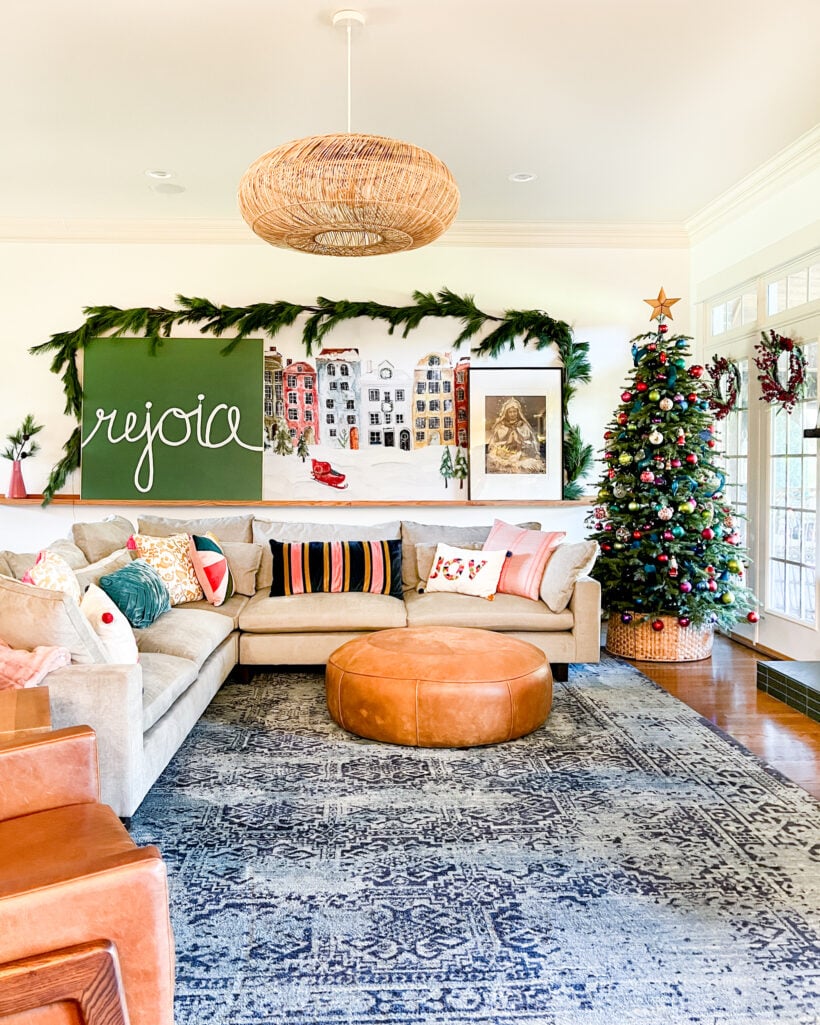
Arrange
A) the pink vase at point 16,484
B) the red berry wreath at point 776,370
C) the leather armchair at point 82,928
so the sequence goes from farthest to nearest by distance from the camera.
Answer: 1. the pink vase at point 16,484
2. the red berry wreath at point 776,370
3. the leather armchair at point 82,928

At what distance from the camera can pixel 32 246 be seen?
21.2 ft

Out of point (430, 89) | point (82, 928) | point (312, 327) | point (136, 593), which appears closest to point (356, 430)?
point (312, 327)

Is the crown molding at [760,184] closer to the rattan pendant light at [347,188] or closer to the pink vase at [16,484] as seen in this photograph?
the rattan pendant light at [347,188]

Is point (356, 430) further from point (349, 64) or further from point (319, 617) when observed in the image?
point (349, 64)

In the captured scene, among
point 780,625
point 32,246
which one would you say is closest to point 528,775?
→ point 780,625

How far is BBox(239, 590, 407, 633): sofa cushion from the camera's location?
16.3 feet

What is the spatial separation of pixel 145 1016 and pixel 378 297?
552cm

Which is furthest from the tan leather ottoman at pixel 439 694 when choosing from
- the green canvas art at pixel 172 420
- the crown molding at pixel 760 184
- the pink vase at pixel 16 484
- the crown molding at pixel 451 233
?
the crown molding at pixel 451 233

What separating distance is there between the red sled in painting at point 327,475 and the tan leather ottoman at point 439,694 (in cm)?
264

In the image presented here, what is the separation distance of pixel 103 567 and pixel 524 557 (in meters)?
2.42

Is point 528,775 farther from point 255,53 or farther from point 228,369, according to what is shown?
point 228,369

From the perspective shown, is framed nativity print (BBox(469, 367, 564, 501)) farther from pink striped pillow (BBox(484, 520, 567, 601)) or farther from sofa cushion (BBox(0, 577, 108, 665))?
sofa cushion (BBox(0, 577, 108, 665))

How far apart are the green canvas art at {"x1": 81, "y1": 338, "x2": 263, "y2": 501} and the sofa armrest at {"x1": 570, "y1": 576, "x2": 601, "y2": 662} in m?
2.63

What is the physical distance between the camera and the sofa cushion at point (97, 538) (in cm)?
505
